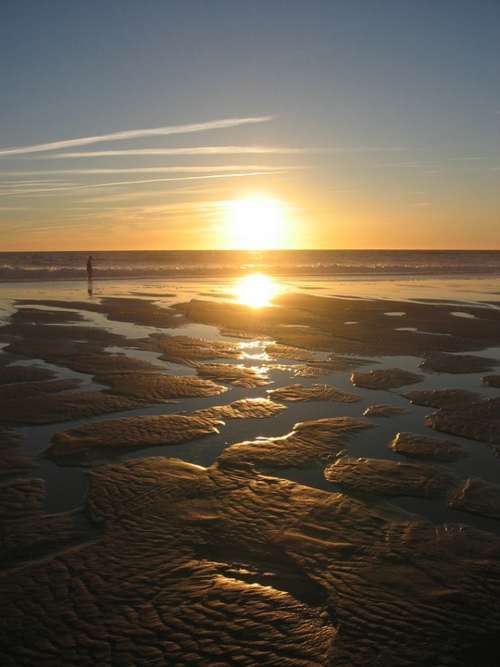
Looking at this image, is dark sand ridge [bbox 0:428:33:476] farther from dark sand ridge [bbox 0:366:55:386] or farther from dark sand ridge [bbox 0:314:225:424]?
dark sand ridge [bbox 0:366:55:386]

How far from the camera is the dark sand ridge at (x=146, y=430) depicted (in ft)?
25.8

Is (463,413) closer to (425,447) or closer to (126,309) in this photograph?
(425,447)

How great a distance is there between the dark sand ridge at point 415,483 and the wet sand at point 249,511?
1.2 inches

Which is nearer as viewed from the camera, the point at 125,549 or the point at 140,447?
the point at 125,549

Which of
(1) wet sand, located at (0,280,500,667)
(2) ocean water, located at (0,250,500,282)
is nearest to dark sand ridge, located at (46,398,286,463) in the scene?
(1) wet sand, located at (0,280,500,667)

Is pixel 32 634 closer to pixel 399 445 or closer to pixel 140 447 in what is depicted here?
pixel 140 447

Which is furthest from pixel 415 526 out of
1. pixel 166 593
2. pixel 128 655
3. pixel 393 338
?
pixel 393 338

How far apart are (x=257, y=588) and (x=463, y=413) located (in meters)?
6.27

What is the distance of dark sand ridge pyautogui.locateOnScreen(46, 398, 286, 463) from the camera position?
7859 millimetres

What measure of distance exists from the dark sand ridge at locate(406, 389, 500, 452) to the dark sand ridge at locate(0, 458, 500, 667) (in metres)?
3.28

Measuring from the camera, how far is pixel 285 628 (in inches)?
161

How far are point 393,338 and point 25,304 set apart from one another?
18261mm

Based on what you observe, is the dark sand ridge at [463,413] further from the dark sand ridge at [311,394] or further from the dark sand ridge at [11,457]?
the dark sand ridge at [11,457]

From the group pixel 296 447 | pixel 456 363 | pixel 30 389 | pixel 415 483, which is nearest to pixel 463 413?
pixel 415 483
